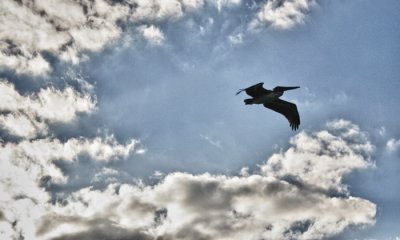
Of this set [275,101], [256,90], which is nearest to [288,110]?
[275,101]

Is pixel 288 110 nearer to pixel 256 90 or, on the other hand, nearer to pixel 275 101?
pixel 275 101

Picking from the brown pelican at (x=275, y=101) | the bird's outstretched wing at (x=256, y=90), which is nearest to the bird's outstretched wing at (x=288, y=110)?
the brown pelican at (x=275, y=101)

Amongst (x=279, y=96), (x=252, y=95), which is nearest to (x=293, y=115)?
(x=279, y=96)

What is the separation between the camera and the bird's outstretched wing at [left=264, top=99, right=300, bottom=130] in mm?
30948

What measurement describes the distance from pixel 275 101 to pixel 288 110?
46.1 inches

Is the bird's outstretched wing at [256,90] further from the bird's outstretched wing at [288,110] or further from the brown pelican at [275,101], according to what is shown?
the bird's outstretched wing at [288,110]

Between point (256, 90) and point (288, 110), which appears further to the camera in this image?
point (288, 110)

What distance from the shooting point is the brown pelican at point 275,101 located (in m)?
28.5

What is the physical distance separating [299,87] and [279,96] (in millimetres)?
Answer: 1487

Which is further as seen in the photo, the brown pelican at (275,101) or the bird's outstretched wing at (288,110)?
the bird's outstretched wing at (288,110)

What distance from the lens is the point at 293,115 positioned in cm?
3122

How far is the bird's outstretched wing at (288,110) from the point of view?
30.9 meters

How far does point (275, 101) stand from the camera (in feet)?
101

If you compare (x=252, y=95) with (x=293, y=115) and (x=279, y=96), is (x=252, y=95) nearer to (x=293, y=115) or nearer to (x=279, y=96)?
(x=279, y=96)
